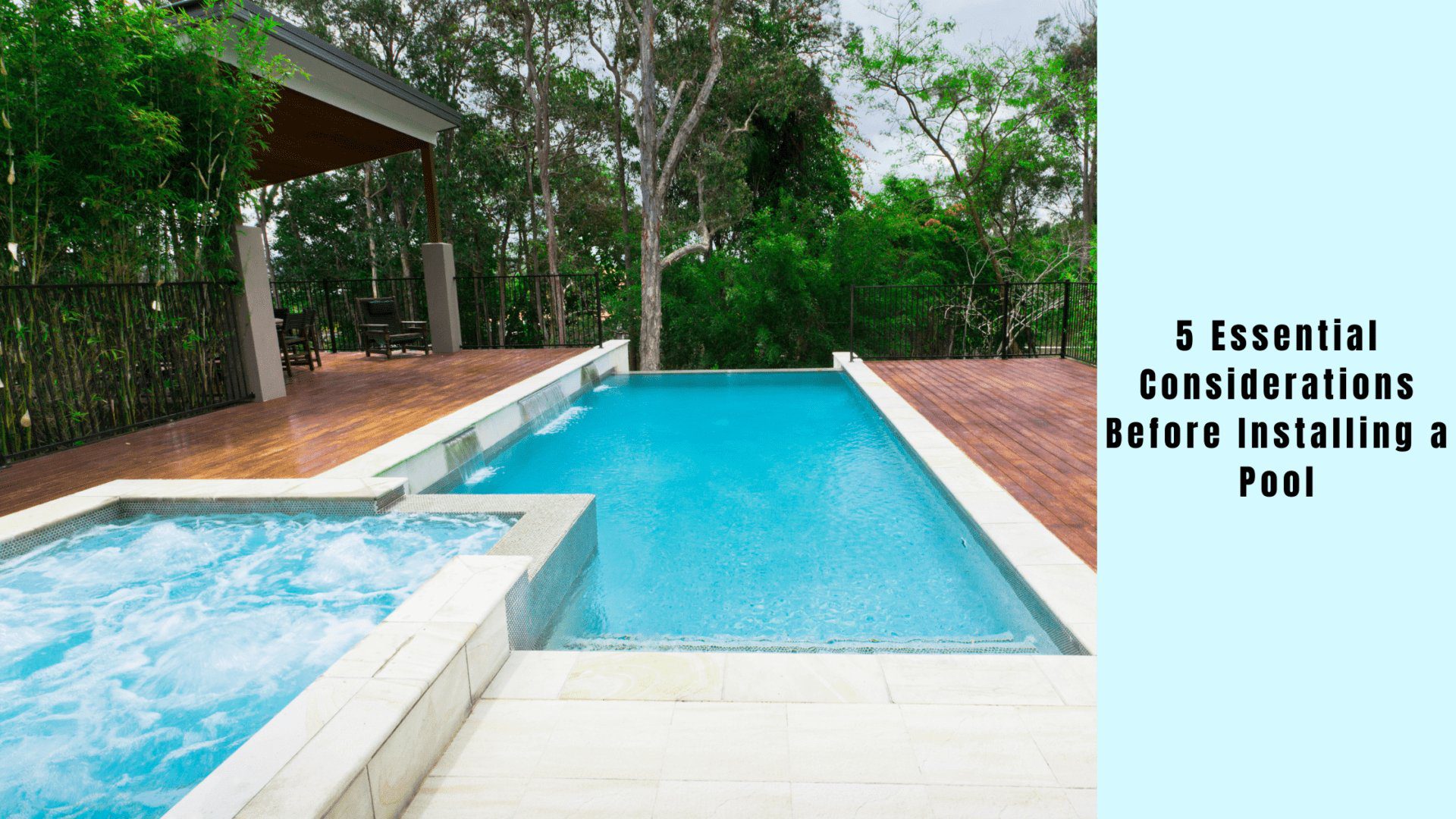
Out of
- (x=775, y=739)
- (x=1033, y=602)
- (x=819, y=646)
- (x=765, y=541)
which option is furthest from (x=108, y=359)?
(x=1033, y=602)

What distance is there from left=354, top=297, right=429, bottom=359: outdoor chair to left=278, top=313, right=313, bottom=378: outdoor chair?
35.8 inches

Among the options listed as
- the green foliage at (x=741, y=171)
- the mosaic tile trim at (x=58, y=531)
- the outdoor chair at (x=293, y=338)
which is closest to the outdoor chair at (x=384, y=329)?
the outdoor chair at (x=293, y=338)

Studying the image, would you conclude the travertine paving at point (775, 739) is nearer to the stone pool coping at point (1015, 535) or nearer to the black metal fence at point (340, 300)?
the stone pool coping at point (1015, 535)

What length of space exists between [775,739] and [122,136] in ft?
18.8

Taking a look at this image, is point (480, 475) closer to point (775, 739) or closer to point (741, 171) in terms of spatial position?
point (775, 739)

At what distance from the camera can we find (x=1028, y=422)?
18.6 ft

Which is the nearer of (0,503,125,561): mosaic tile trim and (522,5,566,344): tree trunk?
(0,503,125,561): mosaic tile trim

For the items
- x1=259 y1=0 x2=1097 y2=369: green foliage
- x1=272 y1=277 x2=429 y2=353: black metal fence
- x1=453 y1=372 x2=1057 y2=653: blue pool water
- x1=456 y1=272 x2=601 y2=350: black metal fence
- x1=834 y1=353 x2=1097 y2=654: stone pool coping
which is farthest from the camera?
x1=456 y1=272 x2=601 y2=350: black metal fence

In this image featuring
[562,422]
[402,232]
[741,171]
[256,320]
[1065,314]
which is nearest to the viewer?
[256,320]

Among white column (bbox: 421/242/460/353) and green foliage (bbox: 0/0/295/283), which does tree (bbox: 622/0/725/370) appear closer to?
white column (bbox: 421/242/460/353)

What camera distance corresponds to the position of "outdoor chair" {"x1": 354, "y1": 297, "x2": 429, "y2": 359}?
9.87 meters

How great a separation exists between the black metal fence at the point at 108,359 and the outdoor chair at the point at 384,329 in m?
3.27

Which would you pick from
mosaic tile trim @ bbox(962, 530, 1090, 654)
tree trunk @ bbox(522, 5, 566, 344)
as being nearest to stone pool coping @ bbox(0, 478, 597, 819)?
mosaic tile trim @ bbox(962, 530, 1090, 654)

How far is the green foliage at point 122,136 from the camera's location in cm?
454
